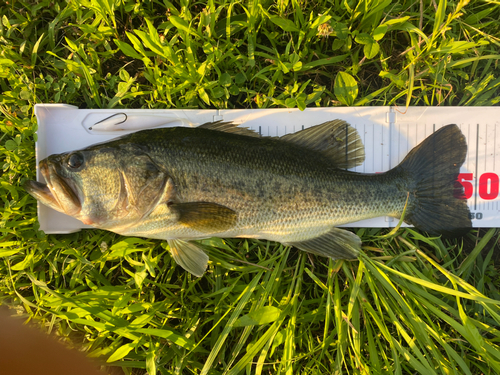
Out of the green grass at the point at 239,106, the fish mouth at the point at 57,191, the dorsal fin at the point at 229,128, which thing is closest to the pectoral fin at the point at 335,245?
the green grass at the point at 239,106

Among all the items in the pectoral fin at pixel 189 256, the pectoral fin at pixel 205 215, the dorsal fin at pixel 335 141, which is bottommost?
the pectoral fin at pixel 189 256

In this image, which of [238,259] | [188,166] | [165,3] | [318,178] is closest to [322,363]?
[238,259]

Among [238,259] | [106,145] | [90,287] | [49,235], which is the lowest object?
[90,287]

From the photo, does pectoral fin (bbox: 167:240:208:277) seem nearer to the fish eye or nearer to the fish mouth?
the fish mouth

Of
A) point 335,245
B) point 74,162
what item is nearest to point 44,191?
point 74,162

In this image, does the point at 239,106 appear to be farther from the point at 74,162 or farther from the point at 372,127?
the point at 74,162

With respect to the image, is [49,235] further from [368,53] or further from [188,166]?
[368,53]

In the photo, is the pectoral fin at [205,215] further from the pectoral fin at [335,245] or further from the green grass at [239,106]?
the pectoral fin at [335,245]
